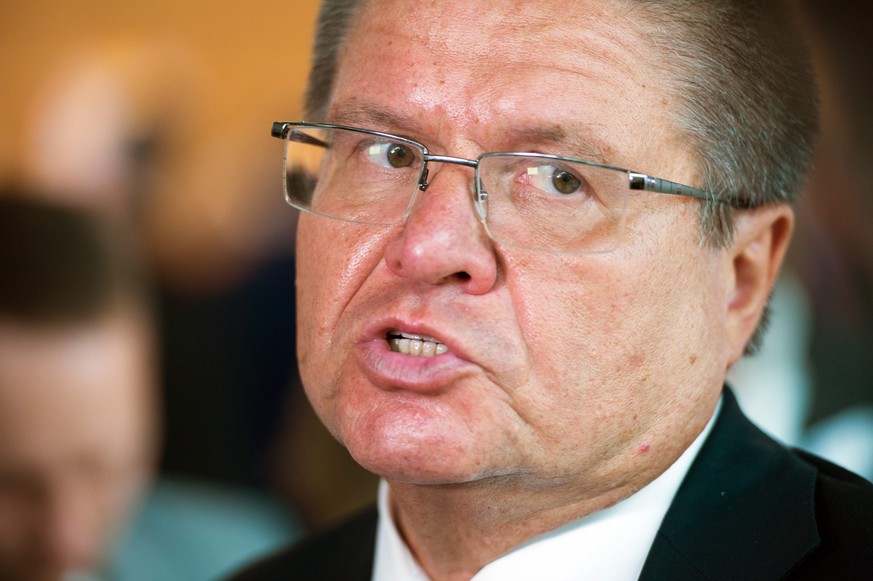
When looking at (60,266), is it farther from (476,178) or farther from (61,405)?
(476,178)

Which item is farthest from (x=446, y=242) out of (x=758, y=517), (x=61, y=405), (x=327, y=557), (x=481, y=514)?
(x=61, y=405)

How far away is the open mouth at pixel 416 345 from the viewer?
149 cm

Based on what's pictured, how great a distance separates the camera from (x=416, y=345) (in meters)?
1.50

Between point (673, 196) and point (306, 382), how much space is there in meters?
0.68

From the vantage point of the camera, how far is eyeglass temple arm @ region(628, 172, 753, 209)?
1505mm

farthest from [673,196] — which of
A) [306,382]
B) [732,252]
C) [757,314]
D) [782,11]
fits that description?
[306,382]

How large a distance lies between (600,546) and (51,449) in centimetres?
205

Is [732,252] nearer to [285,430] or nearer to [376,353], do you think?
[376,353]

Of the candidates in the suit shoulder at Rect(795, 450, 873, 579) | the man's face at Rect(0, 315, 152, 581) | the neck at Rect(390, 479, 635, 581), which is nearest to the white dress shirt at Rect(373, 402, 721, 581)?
the neck at Rect(390, 479, 635, 581)

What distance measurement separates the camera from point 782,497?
1561 mm

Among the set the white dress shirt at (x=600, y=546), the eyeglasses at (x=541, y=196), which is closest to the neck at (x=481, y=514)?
the white dress shirt at (x=600, y=546)

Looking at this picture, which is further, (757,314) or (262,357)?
(262,357)

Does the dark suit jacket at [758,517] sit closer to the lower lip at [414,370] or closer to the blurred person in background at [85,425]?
the lower lip at [414,370]

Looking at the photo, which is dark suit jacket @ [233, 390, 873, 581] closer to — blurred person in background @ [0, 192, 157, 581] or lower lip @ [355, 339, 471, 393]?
lower lip @ [355, 339, 471, 393]
